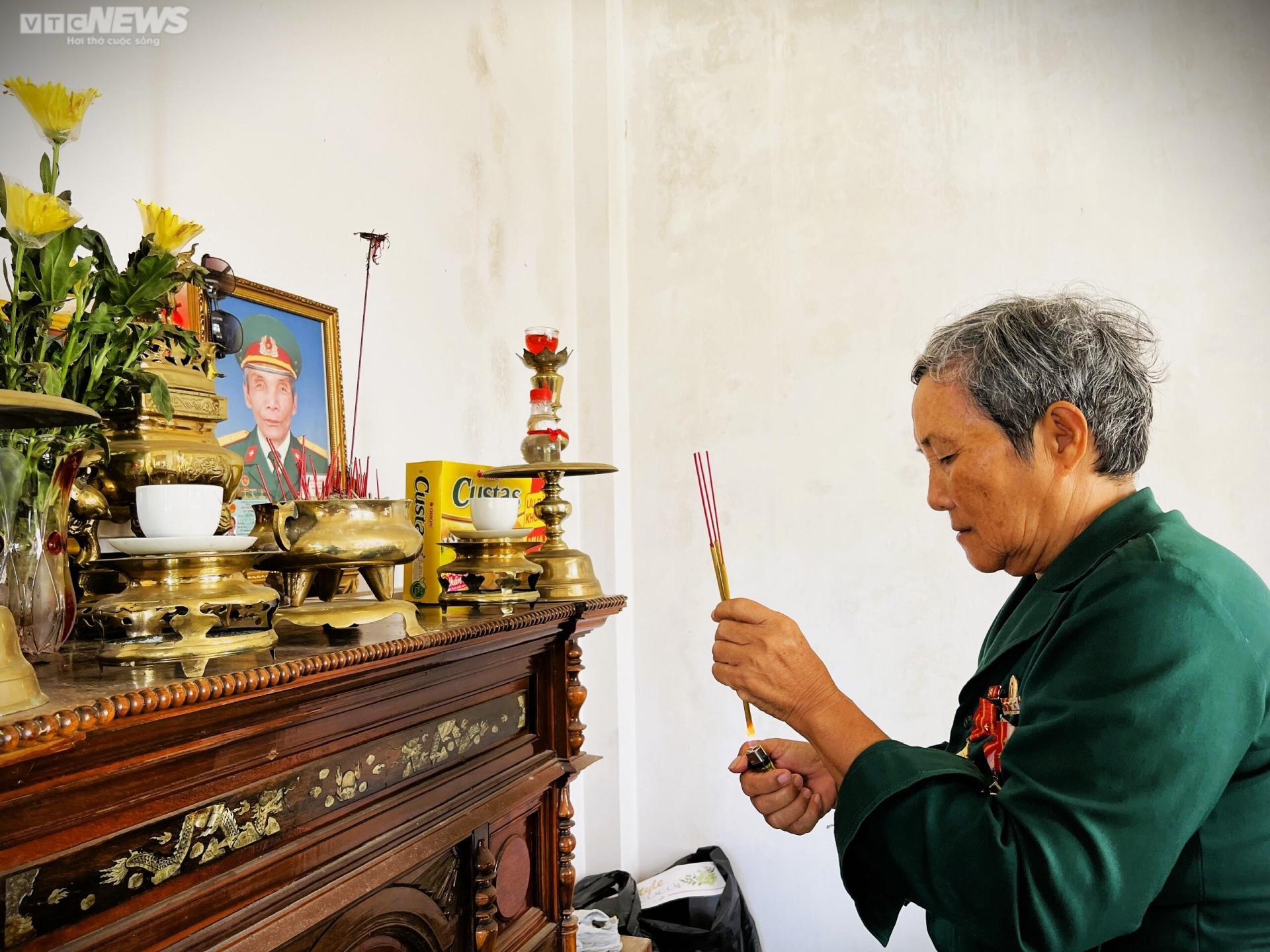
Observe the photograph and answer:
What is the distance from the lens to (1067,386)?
46.1 inches

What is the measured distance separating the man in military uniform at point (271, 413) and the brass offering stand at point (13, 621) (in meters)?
0.83

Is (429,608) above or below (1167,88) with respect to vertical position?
below

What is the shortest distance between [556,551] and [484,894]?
0.61 metres

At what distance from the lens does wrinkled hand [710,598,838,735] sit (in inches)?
47.2

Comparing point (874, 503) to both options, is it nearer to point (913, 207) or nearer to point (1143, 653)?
point (913, 207)

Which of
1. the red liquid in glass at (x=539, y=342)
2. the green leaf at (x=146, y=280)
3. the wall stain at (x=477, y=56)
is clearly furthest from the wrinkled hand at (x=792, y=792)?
the wall stain at (x=477, y=56)

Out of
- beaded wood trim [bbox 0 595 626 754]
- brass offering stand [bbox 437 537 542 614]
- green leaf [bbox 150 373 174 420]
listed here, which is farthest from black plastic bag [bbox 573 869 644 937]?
green leaf [bbox 150 373 174 420]

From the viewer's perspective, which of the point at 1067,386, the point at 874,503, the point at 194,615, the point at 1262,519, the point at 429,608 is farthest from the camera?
the point at 874,503

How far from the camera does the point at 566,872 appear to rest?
62.5 inches

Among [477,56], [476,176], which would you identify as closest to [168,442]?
[476,176]

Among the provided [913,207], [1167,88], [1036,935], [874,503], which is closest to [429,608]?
[1036,935]

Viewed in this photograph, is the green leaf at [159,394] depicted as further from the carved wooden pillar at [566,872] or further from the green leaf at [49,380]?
the carved wooden pillar at [566,872]

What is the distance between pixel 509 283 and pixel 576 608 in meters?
1.35

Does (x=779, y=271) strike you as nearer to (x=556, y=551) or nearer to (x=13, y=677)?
(x=556, y=551)
